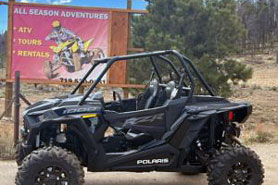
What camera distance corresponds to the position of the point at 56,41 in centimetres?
1182

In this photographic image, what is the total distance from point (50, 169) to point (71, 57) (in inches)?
263

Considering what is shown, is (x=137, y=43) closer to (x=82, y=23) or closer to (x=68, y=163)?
(x=82, y=23)

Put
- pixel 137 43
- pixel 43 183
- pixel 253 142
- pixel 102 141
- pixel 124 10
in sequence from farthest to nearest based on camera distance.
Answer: pixel 137 43 < pixel 124 10 < pixel 253 142 < pixel 102 141 < pixel 43 183

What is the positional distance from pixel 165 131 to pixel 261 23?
6069cm

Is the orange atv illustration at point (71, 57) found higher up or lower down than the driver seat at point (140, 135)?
higher up

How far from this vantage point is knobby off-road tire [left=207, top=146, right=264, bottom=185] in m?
5.80

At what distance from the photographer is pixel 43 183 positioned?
546 cm

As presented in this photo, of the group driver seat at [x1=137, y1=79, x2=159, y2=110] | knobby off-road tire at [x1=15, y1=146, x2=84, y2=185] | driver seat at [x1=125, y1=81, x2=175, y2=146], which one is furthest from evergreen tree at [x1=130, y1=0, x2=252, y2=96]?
knobby off-road tire at [x1=15, y1=146, x2=84, y2=185]

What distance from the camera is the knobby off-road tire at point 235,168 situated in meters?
5.80

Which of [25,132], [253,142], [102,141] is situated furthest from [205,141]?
[253,142]

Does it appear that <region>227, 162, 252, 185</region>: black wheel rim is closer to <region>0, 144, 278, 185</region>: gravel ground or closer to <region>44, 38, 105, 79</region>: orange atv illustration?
<region>0, 144, 278, 185</region>: gravel ground

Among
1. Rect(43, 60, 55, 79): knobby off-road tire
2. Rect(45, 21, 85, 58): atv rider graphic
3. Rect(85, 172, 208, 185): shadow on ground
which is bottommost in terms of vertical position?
Rect(85, 172, 208, 185): shadow on ground

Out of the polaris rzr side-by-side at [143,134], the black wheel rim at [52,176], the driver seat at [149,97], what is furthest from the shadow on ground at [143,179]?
the black wheel rim at [52,176]

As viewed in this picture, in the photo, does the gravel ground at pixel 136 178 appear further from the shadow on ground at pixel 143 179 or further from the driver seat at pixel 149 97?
the driver seat at pixel 149 97
